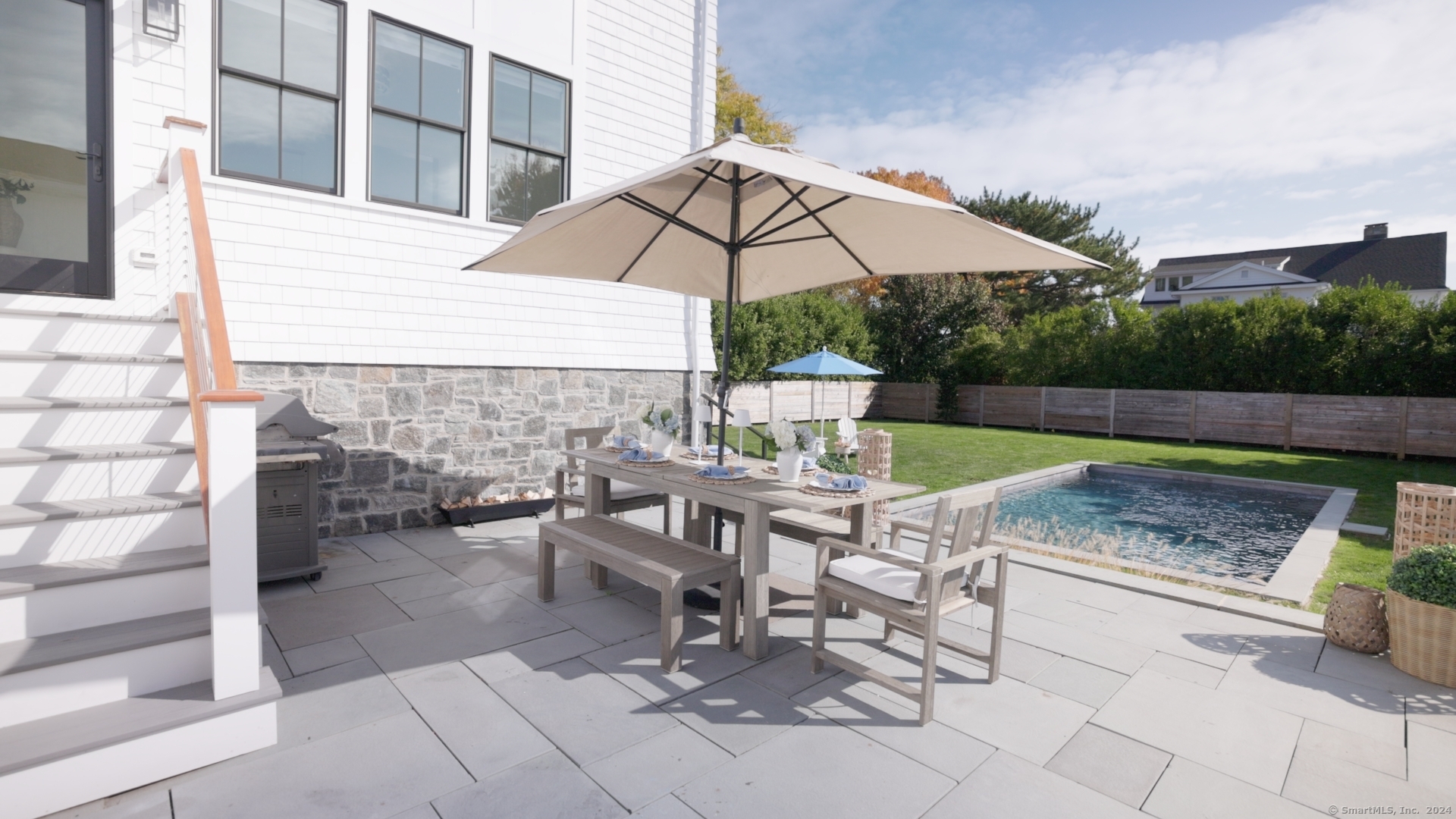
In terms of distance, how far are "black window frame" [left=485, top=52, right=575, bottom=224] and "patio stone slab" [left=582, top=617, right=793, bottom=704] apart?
14.3ft

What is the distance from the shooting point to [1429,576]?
306 centimetres

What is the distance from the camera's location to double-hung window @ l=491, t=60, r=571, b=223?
6.15 meters

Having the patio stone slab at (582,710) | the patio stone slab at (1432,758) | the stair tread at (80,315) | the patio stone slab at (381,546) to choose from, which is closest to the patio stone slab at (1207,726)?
the patio stone slab at (1432,758)

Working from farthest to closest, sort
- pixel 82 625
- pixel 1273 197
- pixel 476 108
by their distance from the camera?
pixel 1273 197
pixel 476 108
pixel 82 625

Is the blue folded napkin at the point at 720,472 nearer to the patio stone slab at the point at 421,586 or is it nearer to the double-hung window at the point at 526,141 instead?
the patio stone slab at the point at 421,586

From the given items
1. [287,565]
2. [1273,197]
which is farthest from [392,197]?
[1273,197]

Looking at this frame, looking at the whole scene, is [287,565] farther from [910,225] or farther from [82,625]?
[910,225]

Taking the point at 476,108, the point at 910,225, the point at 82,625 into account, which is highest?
the point at 476,108

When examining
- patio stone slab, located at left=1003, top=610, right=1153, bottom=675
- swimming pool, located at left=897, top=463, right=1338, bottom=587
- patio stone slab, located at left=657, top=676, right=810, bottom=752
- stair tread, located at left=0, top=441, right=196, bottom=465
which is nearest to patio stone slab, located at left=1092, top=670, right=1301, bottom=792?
patio stone slab, located at left=1003, top=610, right=1153, bottom=675

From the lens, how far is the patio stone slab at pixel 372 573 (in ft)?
13.8

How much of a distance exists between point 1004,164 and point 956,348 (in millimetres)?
9725

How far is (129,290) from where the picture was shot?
13.7ft

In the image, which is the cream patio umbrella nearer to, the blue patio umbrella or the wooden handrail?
the wooden handrail

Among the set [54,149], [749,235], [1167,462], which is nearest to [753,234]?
[749,235]
